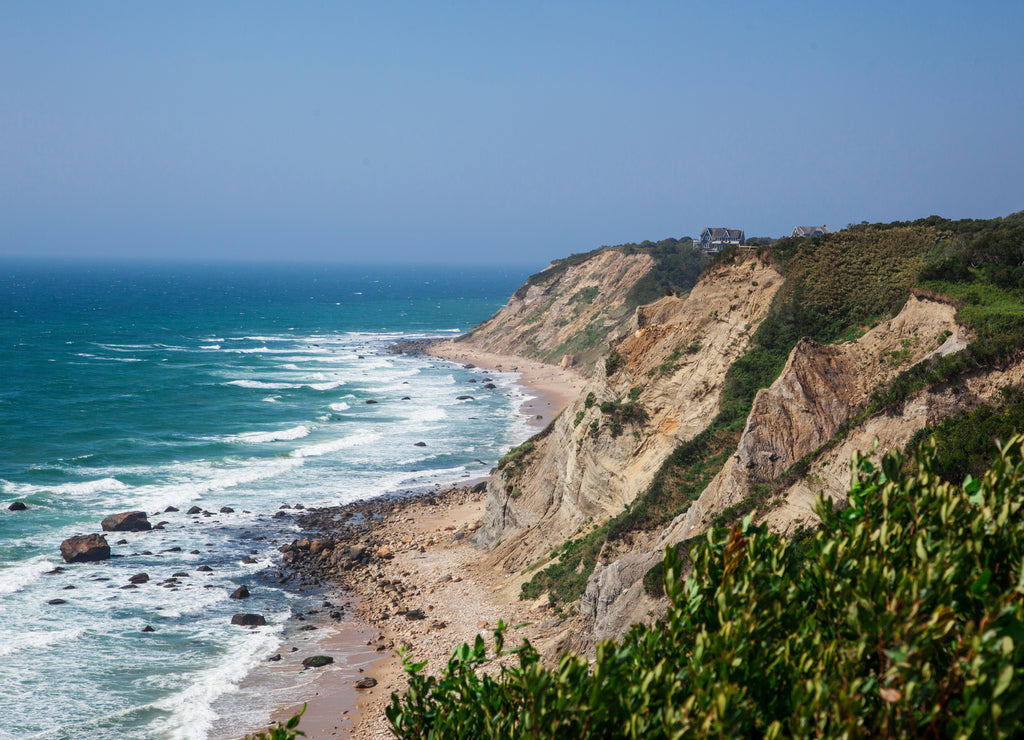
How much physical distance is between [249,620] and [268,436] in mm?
32346

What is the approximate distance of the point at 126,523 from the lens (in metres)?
40.6

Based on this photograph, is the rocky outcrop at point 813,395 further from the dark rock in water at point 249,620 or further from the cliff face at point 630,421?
the dark rock in water at point 249,620

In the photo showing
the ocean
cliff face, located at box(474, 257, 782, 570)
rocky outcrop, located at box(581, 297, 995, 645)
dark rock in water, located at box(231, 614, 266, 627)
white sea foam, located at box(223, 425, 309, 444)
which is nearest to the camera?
rocky outcrop, located at box(581, 297, 995, 645)

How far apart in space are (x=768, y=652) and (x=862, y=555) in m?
1.53

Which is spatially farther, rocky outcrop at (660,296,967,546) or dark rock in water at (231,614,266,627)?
dark rock in water at (231,614,266,627)

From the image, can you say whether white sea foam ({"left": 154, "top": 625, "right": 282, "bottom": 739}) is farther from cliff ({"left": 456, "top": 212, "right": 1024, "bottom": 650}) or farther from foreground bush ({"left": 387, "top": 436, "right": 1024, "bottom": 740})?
foreground bush ({"left": 387, "top": 436, "right": 1024, "bottom": 740})

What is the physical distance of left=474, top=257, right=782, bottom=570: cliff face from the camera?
104 feet

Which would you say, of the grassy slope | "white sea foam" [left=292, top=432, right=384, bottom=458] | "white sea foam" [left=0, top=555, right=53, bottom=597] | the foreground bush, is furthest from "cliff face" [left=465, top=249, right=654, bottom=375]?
the foreground bush

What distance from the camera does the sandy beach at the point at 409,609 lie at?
24016mm

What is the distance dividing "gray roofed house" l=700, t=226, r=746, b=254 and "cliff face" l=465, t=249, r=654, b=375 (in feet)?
49.6

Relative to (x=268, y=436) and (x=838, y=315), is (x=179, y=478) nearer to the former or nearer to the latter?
(x=268, y=436)

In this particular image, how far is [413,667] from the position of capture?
9477mm

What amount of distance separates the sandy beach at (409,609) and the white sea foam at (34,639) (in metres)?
9.41

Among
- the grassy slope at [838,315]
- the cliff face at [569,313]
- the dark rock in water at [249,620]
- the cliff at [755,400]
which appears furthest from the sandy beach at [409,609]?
the cliff face at [569,313]
